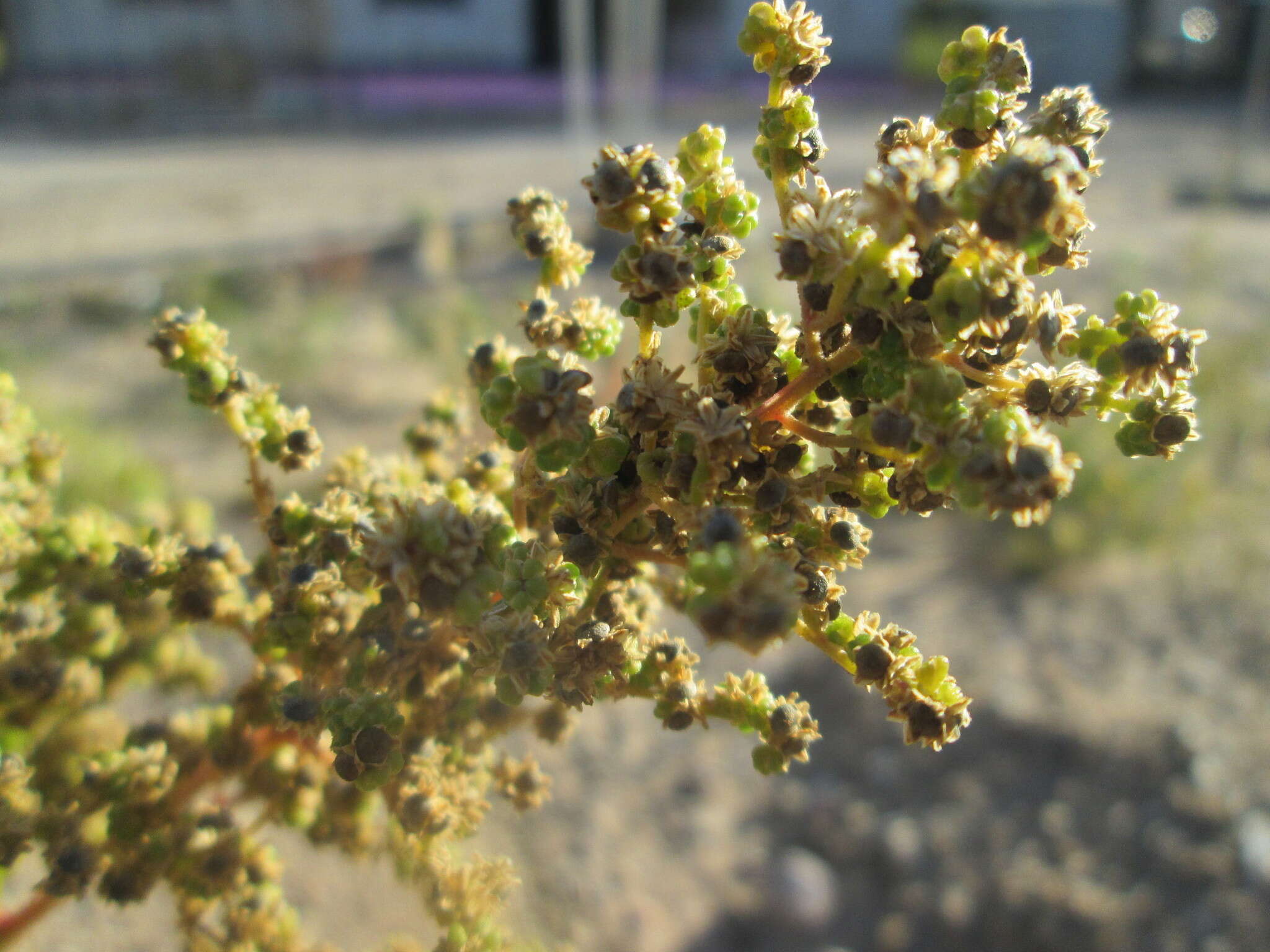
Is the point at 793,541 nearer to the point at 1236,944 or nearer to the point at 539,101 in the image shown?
→ the point at 1236,944

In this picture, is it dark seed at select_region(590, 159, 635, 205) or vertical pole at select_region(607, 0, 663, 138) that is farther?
vertical pole at select_region(607, 0, 663, 138)

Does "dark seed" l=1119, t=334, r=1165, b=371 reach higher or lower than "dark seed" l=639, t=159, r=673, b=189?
lower

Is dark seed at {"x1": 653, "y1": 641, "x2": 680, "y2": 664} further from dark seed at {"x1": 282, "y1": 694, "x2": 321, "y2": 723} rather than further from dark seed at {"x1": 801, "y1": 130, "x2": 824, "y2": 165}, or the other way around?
dark seed at {"x1": 801, "y1": 130, "x2": 824, "y2": 165}

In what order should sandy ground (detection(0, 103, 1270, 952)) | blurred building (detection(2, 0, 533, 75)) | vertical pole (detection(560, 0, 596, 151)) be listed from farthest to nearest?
blurred building (detection(2, 0, 533, 75))
vertical pole (detection(560, 0, 596, 151))
sandy ground (detection(0, 103, 1270, 952))

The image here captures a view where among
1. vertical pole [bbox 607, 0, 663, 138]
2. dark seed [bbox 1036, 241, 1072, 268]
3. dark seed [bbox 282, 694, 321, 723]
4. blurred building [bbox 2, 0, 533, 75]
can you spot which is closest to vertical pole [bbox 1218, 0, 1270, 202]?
vertical pole [bbox 607, 0, 663, 138]

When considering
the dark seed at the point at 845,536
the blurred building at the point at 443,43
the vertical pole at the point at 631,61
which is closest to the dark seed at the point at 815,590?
the dark seed at the point at 845,536

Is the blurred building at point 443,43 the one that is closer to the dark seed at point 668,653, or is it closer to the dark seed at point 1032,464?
the dark seed at point 668,653

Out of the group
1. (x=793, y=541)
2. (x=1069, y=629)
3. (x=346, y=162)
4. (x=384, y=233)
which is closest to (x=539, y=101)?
(x=346, y=162)

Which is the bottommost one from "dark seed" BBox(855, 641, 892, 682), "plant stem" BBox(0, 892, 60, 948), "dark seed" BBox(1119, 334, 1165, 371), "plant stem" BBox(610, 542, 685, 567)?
"plant stem" BBox(0, 892, 60, 948)

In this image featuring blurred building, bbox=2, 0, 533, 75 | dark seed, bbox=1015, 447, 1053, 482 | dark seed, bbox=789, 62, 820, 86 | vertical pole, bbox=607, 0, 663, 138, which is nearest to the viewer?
dark seed, bbox=1015, 447, 1053, 482

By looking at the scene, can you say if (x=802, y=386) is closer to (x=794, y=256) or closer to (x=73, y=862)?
(x=794, y=256)
